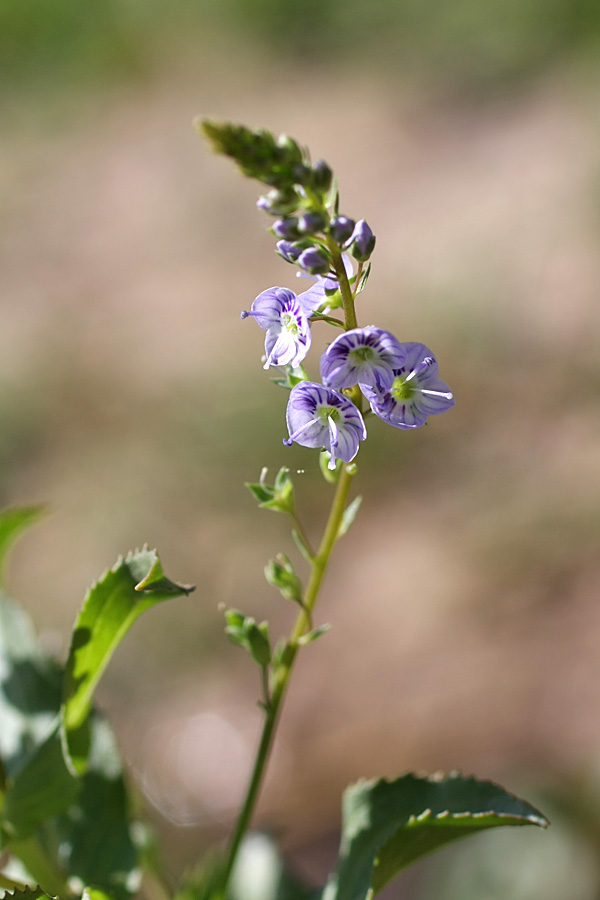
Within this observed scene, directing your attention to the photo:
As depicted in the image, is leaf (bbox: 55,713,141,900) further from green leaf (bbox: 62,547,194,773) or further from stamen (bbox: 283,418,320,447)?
stamen (bbox: 283,418,320,447)

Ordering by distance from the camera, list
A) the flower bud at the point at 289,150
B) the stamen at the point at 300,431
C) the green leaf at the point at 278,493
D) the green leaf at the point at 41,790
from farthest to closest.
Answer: the green leaf at the point at 41,790 → the green leaf at the point at 278,493 → the stamen at the point at 300,431 → the flower bud at the point at 289,150

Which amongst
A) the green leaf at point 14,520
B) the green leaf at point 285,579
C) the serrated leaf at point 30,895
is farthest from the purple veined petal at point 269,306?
the serrated leaf at point 30,895

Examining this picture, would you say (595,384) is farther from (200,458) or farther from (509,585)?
(200,458)

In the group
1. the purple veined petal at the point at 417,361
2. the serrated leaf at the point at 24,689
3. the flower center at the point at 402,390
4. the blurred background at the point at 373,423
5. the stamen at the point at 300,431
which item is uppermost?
the blurred background at the point at 373,423

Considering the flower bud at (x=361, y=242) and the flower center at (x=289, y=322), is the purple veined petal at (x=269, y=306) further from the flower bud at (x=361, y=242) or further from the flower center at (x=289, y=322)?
the flower bud at (x=361, y=242)

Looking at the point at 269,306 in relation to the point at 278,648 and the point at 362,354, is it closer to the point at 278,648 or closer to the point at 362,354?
the point at 362,354

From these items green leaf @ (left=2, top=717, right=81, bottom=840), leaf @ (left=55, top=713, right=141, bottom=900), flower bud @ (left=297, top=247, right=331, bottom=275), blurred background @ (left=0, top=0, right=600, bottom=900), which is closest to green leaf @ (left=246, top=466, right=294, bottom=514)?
flower bud @ (left=297, top=247, right=331, bottom=275)

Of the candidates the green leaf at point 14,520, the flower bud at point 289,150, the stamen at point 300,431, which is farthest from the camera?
the green leaf at point 14,520

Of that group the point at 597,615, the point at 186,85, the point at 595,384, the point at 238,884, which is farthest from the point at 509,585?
the point at 186,85
